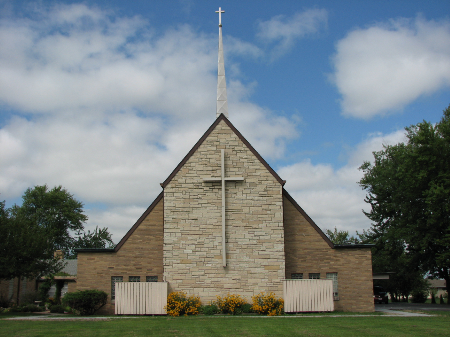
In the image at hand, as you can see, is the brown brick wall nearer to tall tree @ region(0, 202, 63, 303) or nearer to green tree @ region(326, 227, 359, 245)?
tall tree @ region(0, 202, 63, 303)

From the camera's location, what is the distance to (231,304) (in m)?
20.1

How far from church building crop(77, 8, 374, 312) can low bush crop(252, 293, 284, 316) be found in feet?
1.22

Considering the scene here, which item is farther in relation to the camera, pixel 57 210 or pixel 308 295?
pixel 57 210

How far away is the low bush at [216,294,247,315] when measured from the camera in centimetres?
2003

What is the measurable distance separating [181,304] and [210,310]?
1.43 metres

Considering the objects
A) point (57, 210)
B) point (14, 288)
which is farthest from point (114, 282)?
Answer: point (57, 210)

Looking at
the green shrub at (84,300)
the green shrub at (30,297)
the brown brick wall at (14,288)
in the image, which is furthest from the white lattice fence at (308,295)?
the green shrub at (30,297)

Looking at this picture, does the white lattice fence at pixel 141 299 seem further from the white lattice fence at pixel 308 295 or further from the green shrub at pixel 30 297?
the green shrub at pixel 30 297

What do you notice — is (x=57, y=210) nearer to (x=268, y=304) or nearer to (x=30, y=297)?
(x=30, y=297)

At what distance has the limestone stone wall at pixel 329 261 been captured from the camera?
73.2ft

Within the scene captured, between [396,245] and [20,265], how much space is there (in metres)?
35.3

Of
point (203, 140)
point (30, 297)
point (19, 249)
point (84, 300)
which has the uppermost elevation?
point (203, 140)

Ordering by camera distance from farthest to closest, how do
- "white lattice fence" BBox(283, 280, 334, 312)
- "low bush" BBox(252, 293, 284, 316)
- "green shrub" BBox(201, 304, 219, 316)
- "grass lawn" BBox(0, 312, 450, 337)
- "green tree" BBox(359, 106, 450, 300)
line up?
1. "green tree" BBox(359, 106, 450, 300)
2. "white lattice fence" BBox(283, 280, 334, 312)
3. "low bush" BBox(252, 293, 284, 316)
4. "green shrub" BBox(201, 304, 219, 316)
5. "grass lawn" BBox(0, 312, 450, 337)

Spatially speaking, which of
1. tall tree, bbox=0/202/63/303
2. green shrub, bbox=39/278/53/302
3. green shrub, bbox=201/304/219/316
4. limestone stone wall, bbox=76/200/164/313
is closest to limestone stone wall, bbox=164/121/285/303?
green shrub, bbox=201/304/219/316
